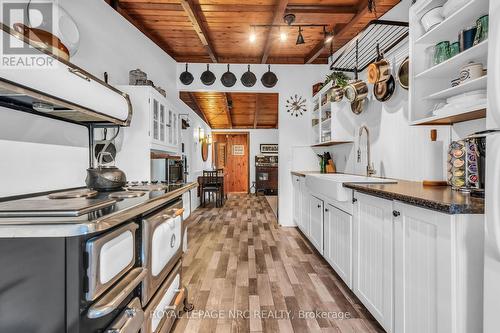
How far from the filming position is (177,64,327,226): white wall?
4.22 metres

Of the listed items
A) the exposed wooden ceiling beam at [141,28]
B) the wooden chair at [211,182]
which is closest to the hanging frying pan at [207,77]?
the exposed wooden ceiling beam at [141,28]

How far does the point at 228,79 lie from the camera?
13.7 feet

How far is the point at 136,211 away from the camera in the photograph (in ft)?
3.47

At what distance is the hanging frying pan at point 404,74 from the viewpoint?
2.11 meters

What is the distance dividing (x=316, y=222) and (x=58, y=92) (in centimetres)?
252

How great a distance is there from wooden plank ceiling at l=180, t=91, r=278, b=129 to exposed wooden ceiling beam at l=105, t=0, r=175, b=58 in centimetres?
131

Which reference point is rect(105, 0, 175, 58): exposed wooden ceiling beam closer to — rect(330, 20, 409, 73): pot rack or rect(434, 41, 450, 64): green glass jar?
rect(330, 20, 409, 73): pot rack

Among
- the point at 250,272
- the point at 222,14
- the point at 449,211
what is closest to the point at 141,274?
the point at 449,211

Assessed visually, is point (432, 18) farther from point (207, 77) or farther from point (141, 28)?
point (207, 77)

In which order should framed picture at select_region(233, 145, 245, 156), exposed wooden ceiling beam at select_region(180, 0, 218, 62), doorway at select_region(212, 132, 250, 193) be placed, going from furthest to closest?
framed picture at select_region(233, 145, 245, 156) → doorway at select_region(212, 132, 250, 193) → exposed wooden ceiling beam at select_region(180, 0, 218, 62)

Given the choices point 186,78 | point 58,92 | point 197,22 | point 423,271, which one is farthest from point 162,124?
point 423,271

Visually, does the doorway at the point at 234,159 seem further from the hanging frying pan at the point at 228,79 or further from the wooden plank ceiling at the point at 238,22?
the wooden plank ceiling at the point at 238,22
